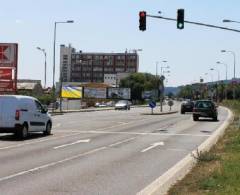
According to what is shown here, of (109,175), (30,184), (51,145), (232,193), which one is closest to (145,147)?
(51,145)

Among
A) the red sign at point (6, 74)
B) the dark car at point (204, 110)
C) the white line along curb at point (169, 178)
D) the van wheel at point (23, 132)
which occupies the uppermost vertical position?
the red sign at point (6, 74)

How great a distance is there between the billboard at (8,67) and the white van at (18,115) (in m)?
37.2

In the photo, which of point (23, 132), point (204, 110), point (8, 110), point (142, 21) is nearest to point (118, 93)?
point (204, 110)

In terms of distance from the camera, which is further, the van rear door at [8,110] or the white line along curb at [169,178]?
the van rear door at [8,110]

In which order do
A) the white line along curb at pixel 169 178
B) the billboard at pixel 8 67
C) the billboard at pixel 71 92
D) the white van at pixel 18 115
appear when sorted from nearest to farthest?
the white line along curb at pixel 169 178 → the white van at pixel 18 115 → the billboard at pixel 8 67 → the billboard at pixel 71 92

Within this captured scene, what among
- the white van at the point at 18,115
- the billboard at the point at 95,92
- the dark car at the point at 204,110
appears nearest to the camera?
the white van at the point at 18,115

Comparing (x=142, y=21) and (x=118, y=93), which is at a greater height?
(x=142, y=21)

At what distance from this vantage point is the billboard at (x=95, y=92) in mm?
149000

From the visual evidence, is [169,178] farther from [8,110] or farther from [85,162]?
[8,110]

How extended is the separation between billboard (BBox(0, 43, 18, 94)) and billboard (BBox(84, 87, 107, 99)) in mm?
81078

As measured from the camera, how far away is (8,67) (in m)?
65.8

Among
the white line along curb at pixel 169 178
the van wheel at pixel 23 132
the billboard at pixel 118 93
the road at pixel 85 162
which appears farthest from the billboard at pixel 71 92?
the white line along curb at pixel 169 178

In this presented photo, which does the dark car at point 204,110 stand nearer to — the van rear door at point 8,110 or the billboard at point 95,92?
the van rear door at point 8,110

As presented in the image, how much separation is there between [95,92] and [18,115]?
125073 mm
